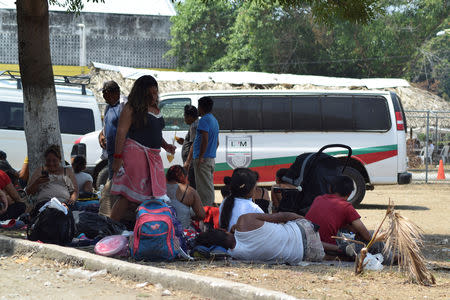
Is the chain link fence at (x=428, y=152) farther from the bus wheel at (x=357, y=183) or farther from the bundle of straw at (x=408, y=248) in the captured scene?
the bundle of straw at (x=408, y=248)

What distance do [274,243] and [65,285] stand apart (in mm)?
1922

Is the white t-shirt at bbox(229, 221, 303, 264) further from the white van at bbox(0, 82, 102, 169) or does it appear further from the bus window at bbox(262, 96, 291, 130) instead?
the white van at bbox(0, 82, 102, 169)

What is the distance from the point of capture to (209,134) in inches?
390

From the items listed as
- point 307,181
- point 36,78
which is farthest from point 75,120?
point 307,181

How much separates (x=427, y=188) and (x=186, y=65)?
2077 cm

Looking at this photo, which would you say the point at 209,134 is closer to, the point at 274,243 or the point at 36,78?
the point at 36,78

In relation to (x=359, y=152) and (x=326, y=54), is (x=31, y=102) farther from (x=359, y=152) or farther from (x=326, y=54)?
(x=326, y=54)

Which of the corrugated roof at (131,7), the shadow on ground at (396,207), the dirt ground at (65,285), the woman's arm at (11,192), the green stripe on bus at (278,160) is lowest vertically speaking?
the shadow on ground at (396,207)

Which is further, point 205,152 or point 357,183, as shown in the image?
point 357,183

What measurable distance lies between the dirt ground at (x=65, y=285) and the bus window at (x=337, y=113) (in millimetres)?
8708

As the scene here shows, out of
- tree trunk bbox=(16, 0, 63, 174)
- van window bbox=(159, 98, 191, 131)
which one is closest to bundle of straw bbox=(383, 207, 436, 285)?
tree trunk bbox=(16, 0, 63, 174)

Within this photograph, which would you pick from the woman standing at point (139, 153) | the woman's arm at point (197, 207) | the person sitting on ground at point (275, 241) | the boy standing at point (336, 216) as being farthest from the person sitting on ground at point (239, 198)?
the woman's arm at point (197, 207)

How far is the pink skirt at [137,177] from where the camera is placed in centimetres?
693

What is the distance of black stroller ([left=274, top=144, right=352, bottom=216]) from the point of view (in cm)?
816
